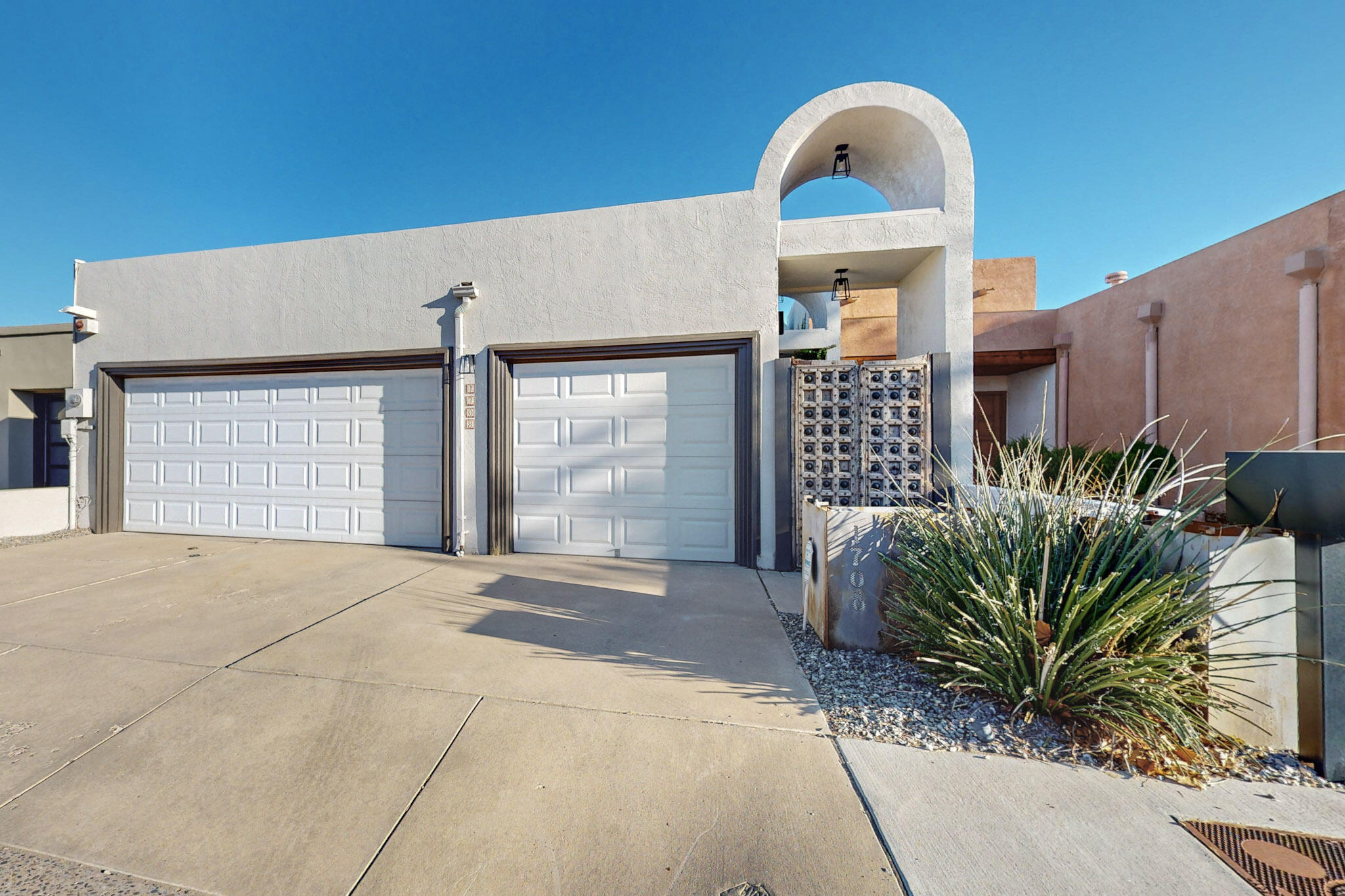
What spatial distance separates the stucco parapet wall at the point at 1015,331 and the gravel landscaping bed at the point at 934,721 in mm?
10072

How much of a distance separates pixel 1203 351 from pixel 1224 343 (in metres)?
0.35

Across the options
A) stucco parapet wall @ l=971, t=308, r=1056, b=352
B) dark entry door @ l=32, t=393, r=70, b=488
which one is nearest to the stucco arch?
stucco parapet wall @ l=971, t=308, r=1056, b=352

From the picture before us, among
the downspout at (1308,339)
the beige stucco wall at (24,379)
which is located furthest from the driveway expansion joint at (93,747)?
the downspout at (1308,339)

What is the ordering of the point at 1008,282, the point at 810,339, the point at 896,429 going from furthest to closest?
the point at 1008,282 → the point at 810,339 → the point at 896,429

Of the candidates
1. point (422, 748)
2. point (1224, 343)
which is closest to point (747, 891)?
point (422, 748)

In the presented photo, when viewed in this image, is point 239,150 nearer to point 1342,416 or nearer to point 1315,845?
point 1315,845

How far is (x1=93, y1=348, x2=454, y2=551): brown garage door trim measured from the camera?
17.6 ft

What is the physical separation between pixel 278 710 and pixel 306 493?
15.0ft

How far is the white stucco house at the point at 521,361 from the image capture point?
4.83 metres

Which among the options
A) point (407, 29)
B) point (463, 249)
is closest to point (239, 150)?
point (407, 29)

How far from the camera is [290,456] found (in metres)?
5.97

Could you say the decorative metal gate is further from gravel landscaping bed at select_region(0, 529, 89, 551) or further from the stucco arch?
gravel landscaping bed at select_region(0, 529, 89, 551)

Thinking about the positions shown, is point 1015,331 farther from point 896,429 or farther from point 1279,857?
point 1279,857

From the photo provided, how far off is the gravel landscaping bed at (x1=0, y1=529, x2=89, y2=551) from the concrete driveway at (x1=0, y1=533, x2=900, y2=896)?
336cm
